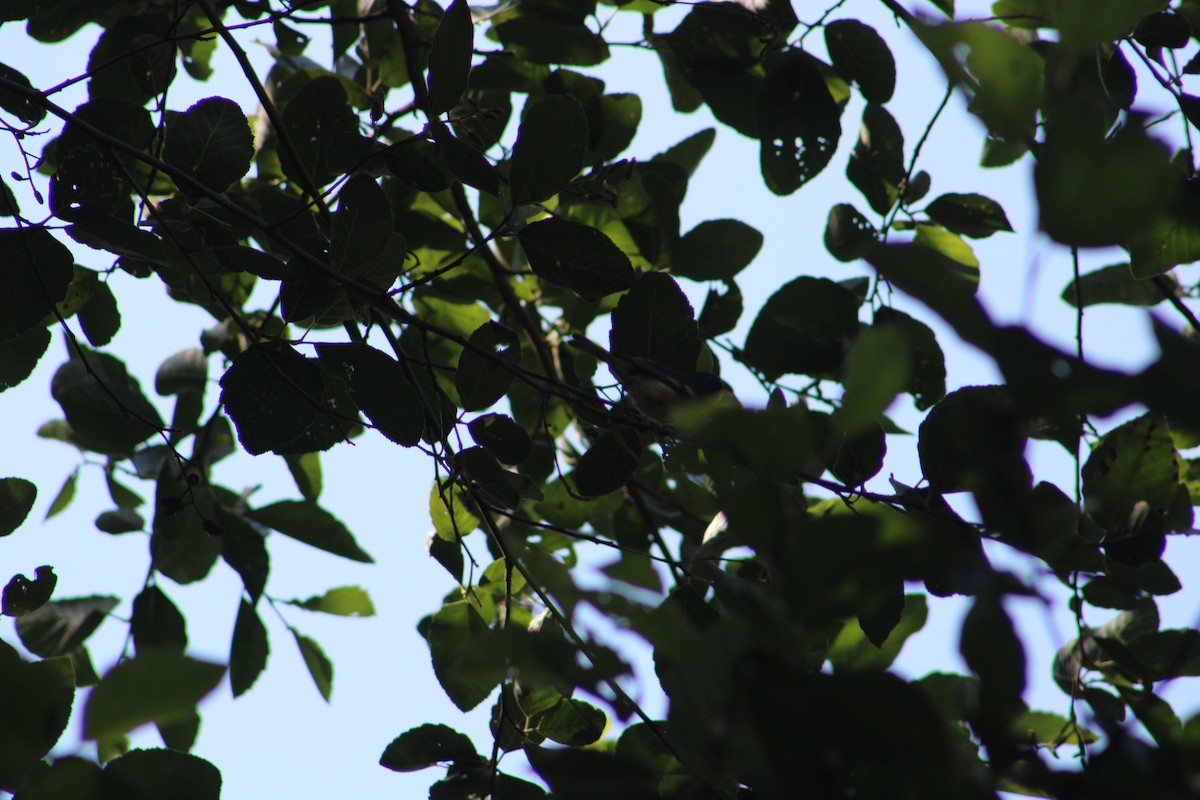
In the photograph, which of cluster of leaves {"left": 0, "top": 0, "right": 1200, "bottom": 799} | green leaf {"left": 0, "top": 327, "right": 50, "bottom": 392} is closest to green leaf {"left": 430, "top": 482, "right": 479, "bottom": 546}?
cluster of leaves {"left": 0, "top": 0, "right": 1200, "bottom": 799}

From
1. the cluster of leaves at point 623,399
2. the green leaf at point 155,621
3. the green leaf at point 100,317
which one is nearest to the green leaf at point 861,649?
the cluster of leaves at point 623,399

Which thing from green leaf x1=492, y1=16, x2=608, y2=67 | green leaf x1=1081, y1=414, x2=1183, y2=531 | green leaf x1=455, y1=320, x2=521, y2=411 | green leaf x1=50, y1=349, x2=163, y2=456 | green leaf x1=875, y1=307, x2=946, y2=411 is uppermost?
green leaf x1=492, y1=16, x2=608, y2=67

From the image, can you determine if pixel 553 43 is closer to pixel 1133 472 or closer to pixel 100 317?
pixel 100 317

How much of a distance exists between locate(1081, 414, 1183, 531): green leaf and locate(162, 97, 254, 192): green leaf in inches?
46.5

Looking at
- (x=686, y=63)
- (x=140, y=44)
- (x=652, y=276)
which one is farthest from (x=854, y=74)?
(x=140, y=44)

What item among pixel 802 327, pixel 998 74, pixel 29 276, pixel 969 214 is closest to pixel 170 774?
pixel 29 276

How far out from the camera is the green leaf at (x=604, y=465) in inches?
56.7

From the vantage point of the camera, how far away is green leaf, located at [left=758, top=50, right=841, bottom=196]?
2023 mm

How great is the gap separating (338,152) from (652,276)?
50 cm

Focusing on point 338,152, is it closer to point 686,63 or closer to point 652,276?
point 652,276

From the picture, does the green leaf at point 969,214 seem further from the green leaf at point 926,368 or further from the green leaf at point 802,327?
the green leaf at point 802,327

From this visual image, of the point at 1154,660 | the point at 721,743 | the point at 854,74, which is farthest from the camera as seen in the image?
the point at 854,74

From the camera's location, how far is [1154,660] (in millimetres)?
1618

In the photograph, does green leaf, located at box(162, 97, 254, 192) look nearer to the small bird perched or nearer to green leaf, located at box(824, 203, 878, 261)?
the small bird perched
